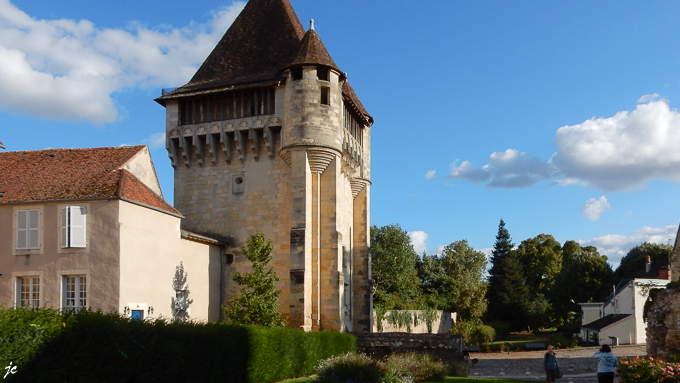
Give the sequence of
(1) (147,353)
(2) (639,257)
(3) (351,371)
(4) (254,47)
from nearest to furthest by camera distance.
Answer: (1) (147,353), (3) (351,371), (4) (254,47), (2) (639,257)

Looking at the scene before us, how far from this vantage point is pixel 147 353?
514 inches

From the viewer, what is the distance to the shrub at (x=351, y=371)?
17.7 metres

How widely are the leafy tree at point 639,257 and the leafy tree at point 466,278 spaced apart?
13832 mm

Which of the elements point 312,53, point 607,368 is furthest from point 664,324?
point 312,53

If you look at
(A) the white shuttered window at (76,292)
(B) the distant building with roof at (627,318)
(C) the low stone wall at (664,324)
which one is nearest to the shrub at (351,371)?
(A) the white shuttered window at (76,292)

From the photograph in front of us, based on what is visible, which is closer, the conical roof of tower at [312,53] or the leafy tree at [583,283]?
the conical roof of tower at [312,53]

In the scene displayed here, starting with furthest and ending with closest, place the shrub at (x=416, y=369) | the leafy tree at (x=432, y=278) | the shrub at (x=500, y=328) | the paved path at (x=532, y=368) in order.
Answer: the leafy tree at (x=432, y=278), the shrub at (x=500, y=328), the paved path at (x=532, y=368), the shrub at (x=416, y=369)

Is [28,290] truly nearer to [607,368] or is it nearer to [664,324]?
[607,368]

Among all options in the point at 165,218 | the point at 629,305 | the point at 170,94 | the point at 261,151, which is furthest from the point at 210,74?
the point at 629,305

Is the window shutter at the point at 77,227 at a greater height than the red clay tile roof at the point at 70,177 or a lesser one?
lesser

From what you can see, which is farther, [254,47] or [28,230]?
[254,47]

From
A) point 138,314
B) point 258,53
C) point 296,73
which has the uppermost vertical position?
point 258,53

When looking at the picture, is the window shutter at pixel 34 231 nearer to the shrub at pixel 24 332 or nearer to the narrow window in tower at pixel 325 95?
the shrub at pixel 24 332

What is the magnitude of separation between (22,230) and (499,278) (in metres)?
51.2
